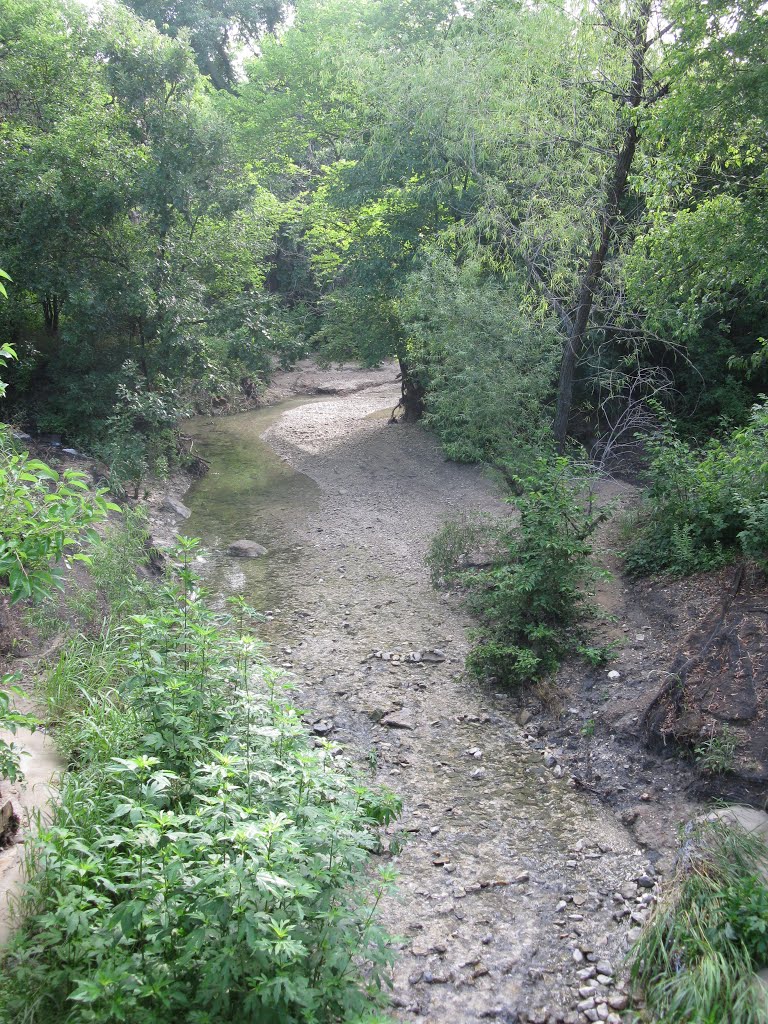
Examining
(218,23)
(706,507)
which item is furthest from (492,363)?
(218,23)

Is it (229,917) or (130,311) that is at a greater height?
(130,311)

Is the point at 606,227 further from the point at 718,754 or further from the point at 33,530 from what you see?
the point at 33,530

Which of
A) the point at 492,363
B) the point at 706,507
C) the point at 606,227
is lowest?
the point at 706,507

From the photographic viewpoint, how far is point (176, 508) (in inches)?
488

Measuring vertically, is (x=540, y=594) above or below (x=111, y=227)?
below

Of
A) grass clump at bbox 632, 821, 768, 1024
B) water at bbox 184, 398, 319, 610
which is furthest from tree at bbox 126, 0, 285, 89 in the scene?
grass clump at bbox 632, 821, 768, 1024

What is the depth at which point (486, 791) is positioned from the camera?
5762 mm

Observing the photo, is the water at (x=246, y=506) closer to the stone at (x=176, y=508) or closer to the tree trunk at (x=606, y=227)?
→ the stone at (x=176, y=508)

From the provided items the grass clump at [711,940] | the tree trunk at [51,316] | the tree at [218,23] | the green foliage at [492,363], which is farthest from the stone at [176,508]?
the tree at [218,23]

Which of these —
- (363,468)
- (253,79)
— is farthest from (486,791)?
(253,79)

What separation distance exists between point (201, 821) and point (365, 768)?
8.83 feet

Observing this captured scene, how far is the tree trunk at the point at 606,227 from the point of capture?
8.45 meters

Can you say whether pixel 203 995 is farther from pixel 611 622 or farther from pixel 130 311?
pixel 130 311

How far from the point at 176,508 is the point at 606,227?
25.5 ft
